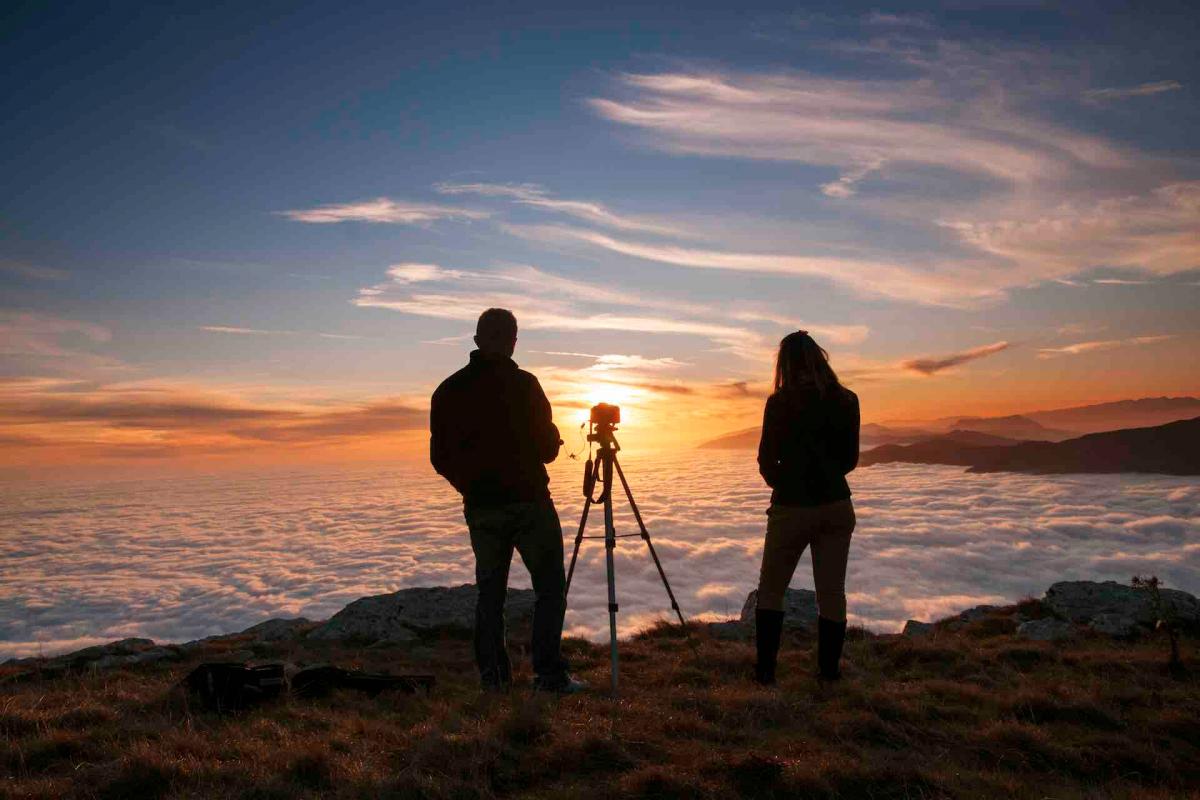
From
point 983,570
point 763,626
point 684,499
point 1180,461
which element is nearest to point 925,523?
point 983,570

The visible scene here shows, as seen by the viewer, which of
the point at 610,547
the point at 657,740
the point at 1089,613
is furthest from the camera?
the point at 1089,613

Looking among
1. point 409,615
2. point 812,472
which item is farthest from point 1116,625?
point 409,615

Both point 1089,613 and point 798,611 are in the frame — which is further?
point 798,611

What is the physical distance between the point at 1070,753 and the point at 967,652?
9.61ft

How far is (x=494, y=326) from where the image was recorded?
4859 millimetres

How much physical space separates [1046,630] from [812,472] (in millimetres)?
5202

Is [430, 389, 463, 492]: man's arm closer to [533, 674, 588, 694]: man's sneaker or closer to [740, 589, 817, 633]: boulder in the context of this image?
[533, 674, 588, 694]: man's sneaker

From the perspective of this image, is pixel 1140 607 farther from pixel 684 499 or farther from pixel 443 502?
pixel 443 502

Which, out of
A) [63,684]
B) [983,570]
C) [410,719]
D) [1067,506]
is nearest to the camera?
[410,719]

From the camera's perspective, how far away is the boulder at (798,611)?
829cm

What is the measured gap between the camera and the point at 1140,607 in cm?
786

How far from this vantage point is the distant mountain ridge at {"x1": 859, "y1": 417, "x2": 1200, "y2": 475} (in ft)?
352

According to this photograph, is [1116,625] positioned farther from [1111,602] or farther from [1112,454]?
[1112,454]

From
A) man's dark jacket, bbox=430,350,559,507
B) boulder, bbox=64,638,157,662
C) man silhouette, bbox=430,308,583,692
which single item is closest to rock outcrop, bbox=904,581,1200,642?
man silhouette, bbox=430,308,583,692
